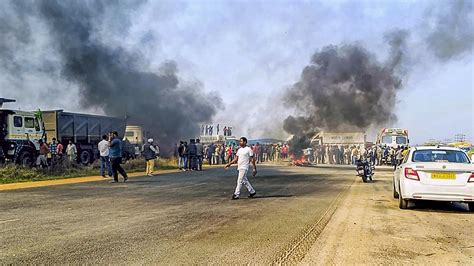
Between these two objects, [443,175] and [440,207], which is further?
[440,207]

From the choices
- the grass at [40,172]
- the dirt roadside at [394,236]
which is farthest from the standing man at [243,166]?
the grass at [40,172]

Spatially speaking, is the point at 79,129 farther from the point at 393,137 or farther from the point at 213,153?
the point at 393,137

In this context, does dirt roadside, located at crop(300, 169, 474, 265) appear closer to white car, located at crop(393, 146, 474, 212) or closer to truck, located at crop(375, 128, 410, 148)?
white car, located at crop(393, 146, 474, 212)

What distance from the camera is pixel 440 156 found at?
9.78 m

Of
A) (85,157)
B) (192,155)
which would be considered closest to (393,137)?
(192,155)

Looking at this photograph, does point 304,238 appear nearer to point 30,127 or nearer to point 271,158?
point 30,127

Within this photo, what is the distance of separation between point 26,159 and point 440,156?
58.0ft

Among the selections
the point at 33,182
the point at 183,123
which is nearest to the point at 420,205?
the point at 33,182

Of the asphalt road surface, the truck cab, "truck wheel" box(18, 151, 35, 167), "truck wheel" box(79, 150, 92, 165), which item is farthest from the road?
"truck wheel" box(79, 150, 92, 165)

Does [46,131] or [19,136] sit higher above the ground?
[46,131]

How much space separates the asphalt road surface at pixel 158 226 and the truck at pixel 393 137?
25.0m

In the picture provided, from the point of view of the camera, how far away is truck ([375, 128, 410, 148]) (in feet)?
115

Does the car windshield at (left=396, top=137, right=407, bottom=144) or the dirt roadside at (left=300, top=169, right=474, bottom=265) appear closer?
the dirt roadside at (left=300, top=169, right=474, bottom=265)

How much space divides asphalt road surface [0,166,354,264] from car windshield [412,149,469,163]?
81.4 inches
